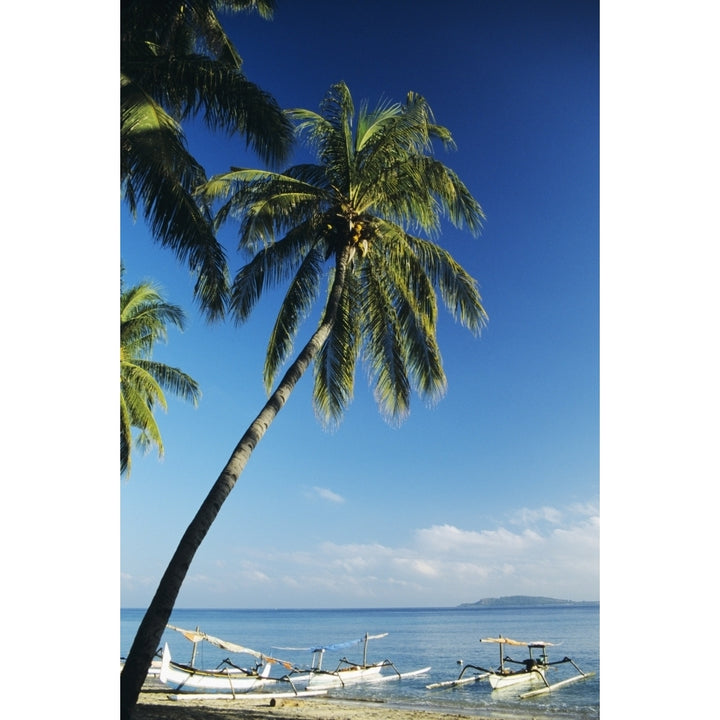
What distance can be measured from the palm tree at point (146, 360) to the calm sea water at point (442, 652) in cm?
480

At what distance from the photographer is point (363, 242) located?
20.9ft

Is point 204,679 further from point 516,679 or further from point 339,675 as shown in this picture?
point 516,679

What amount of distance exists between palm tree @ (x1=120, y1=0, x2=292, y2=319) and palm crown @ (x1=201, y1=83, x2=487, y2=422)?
1231 mm

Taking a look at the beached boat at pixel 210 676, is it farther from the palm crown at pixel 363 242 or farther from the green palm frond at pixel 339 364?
the palm crown at pixel 363 242

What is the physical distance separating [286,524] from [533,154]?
41587 mm

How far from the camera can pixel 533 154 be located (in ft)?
26.0

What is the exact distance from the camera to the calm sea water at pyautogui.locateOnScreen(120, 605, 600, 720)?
10.9 meters

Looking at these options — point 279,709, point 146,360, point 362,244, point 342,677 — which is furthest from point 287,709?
point 146,360

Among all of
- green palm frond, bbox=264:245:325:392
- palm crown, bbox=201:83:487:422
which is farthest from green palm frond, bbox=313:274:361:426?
green palm frond, bbox=264:245:325:392

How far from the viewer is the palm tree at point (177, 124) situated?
4.08 metres

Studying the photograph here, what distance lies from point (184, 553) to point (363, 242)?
3.40m

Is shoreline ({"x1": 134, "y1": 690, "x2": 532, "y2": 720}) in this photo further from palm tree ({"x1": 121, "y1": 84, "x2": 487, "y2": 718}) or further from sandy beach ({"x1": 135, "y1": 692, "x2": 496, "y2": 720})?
palm tree ({"x1": 121, "y1": 84, "x2": 487, "y2": 718})
